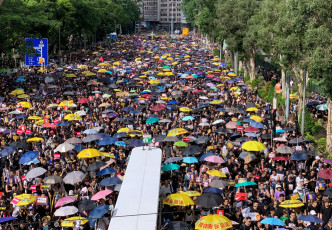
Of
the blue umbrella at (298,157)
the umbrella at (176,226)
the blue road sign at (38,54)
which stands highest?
the blue road sign at (38,54)

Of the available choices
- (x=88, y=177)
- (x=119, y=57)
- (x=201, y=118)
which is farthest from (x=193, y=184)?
(x=119, y=57)

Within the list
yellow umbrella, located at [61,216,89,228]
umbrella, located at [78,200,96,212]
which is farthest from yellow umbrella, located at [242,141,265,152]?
yellow umbrella, located at [61,216,89,228]

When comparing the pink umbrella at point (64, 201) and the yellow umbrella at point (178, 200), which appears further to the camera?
the pink umbrella at point (64, 201)

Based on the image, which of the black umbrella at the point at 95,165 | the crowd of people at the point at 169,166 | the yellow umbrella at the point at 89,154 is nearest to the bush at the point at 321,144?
the crowd of people at the point at 169,166

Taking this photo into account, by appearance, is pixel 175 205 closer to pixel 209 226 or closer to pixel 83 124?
pixel 209 226

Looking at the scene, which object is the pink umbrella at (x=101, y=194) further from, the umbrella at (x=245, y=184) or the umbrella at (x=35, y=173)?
the umbrella at (x=245, y=184)

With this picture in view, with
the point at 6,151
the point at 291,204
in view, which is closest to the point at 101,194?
the point at 291,204
